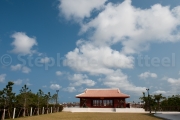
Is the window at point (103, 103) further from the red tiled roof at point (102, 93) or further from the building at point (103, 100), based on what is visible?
the red tiled roof at point (102, 93)

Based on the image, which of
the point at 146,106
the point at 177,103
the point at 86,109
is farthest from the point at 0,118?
the point at 177,103

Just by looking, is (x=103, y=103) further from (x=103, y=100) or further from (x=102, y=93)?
(x=102, y=93)

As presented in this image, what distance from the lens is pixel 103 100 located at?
4372 cm

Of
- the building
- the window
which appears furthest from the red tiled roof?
the window

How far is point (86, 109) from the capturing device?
1535 inches

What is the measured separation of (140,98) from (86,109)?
74.2ft

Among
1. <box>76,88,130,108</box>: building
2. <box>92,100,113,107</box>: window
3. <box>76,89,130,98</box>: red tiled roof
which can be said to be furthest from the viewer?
<box>92,100,113,107</box>: window

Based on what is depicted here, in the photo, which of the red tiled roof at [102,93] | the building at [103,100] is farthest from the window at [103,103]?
the red tiled roof at [102,93]

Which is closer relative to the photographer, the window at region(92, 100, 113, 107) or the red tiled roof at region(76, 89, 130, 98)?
the red tiled roof at region(76, 89, 130, 98)

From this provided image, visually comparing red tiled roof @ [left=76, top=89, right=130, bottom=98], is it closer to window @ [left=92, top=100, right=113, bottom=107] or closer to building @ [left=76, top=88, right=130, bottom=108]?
building @ [left=76, top=88, right=130, bottom=108]

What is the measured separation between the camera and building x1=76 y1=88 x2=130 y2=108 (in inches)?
1671

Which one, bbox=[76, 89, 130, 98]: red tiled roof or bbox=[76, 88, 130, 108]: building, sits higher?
bbox=[76, 89, 130, 98]: red tiled roof

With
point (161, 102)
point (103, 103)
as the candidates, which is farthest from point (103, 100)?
point (161, 102)

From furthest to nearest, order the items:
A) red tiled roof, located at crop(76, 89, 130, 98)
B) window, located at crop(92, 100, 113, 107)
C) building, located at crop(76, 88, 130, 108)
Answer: window, located at crop(92, 100, 113, 107), red tiled roof, located at crop(76, 89, 130, 98), building, located at crop(76, 88, 130, 108)
